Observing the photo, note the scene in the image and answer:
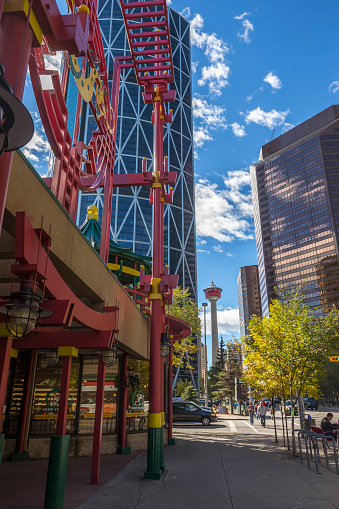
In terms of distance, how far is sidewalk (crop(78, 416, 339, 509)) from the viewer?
6828 mm

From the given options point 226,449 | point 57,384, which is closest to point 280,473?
point 226,449

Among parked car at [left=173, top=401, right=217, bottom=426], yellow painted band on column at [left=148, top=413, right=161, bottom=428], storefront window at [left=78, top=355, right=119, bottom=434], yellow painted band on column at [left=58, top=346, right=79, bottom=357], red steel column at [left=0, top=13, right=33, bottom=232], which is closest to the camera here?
red steel column at [left=0, top=13, right=33, bottom=232]

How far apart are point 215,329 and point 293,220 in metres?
49.8

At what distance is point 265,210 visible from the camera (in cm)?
14412

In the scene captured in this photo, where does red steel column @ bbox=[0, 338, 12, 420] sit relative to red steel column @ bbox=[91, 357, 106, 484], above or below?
above

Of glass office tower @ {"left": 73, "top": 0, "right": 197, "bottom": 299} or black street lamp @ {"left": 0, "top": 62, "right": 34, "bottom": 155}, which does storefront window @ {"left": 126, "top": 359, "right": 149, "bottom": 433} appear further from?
glass office tower @ {"left": 73, "top": 0, "right": 197, "bottom": 299}

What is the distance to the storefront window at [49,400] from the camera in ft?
39.1

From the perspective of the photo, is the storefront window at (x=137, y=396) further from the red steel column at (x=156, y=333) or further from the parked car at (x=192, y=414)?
the parked car at (x=192, y=414)

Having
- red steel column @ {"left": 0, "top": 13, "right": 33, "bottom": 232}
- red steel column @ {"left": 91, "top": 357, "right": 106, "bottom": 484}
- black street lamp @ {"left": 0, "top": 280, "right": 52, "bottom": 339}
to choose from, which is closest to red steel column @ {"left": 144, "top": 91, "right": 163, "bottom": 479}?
red steel column @ {"left": 91, "top": 357, "right": 106, "bottom": 484}

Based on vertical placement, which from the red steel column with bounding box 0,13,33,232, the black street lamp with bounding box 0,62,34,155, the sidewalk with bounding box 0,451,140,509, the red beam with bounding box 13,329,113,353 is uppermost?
the red steel column with bounding box 0,13,33,232

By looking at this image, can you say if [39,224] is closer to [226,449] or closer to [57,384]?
[57,384]

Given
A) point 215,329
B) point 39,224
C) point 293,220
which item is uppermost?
point 293,220

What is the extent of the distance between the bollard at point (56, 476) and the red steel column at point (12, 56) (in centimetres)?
491

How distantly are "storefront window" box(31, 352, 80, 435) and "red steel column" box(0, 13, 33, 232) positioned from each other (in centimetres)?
992
